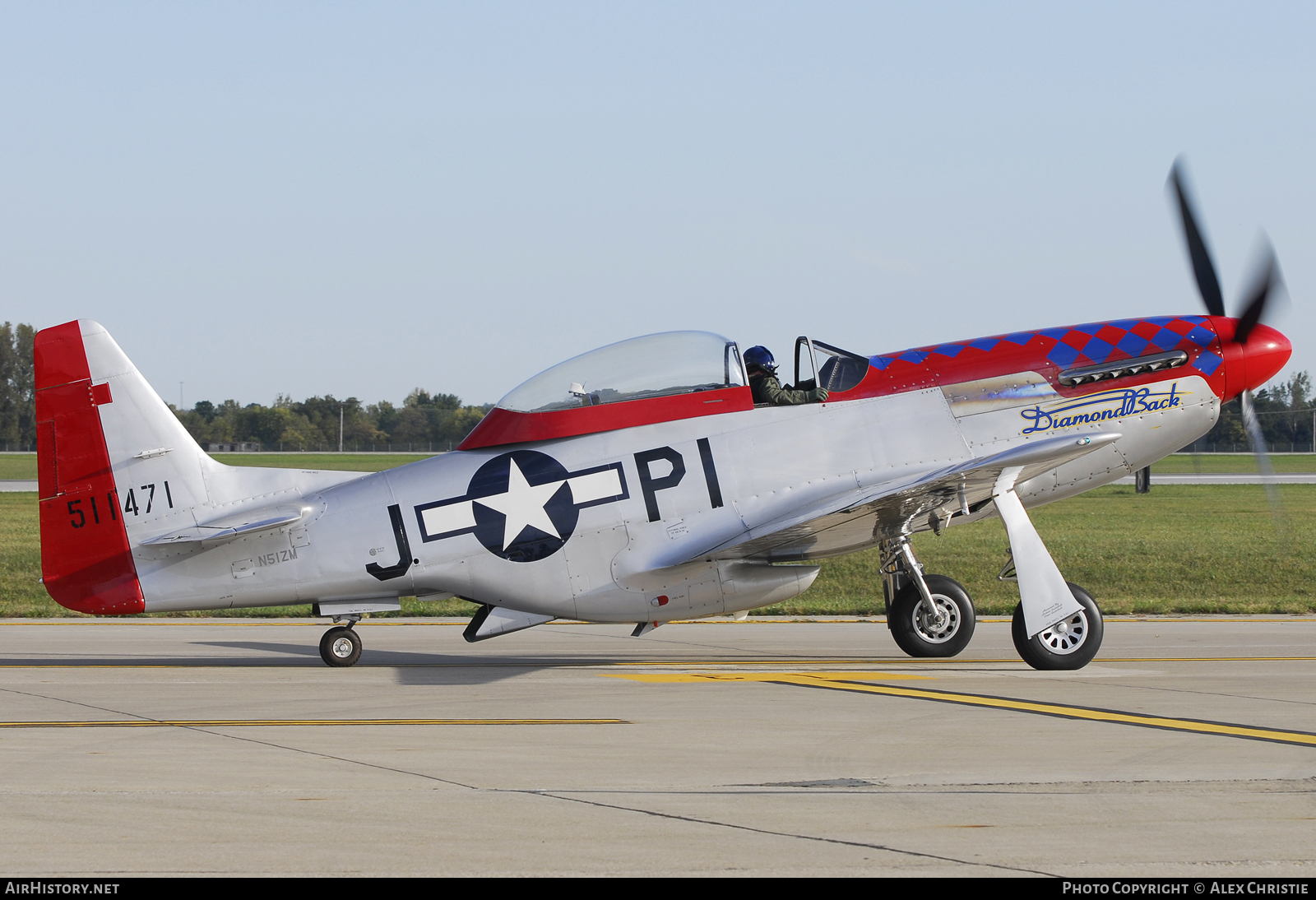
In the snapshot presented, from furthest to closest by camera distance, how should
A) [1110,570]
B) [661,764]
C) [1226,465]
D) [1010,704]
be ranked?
[1226,465]
[1110,570]
[1010,704]
[661,764]

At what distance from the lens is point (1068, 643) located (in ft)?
38.6

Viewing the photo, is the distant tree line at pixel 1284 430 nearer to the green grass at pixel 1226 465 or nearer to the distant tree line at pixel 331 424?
the green grass at pixel 1226 465

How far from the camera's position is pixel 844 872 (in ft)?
17.3

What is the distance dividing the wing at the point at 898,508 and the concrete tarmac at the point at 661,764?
123cm

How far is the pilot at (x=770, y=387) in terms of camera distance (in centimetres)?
1224

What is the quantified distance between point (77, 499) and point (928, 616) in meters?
8.40

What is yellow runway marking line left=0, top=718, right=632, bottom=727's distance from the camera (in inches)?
367

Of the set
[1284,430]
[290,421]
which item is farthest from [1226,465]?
[290,421]

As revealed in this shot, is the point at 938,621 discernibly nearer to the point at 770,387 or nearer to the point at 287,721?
the point at 770,387

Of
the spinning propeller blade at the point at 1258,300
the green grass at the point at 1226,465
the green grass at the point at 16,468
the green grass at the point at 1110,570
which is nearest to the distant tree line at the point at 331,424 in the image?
the green grass at the point at 16,468

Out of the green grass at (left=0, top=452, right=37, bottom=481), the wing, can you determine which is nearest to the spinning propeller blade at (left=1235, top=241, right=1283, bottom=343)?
the wing

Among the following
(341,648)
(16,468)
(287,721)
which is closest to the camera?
(287,721)

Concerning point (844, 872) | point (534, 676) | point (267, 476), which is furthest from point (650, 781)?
point (267, 476)

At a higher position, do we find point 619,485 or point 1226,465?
point 619,485
